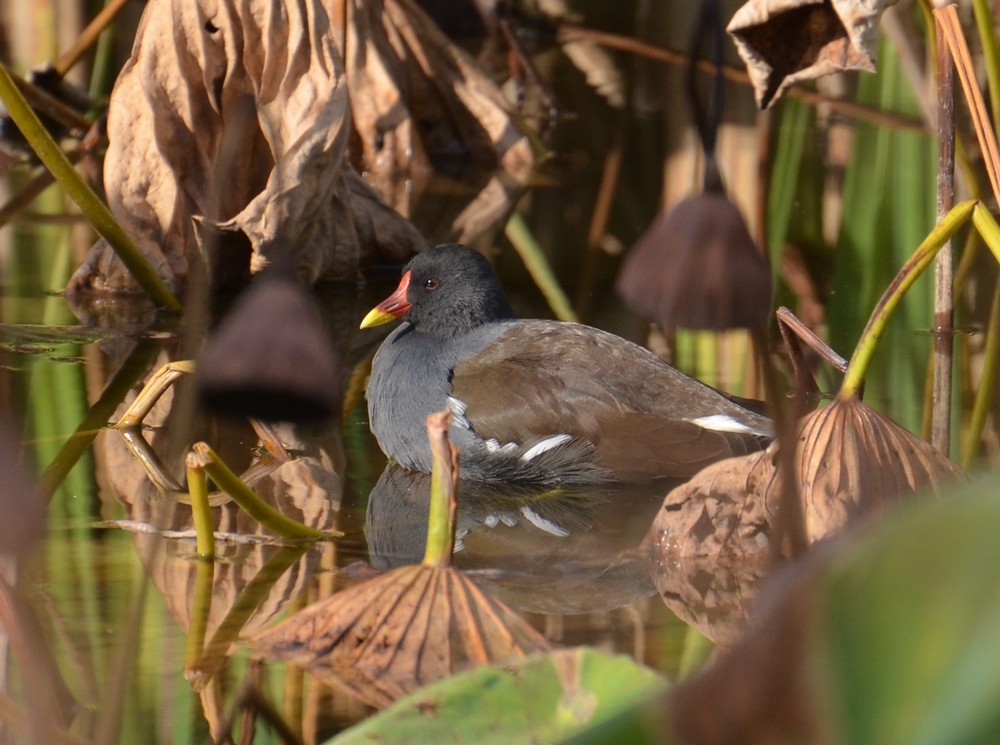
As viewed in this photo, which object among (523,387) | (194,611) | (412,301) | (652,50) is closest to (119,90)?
(412,301)

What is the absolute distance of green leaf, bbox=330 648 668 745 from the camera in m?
1.43

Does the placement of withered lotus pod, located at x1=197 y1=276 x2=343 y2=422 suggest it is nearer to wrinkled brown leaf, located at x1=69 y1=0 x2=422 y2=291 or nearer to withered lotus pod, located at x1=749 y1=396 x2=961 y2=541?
withered lotus pod, located at x1=749 y1=396 x2=961 y2=541

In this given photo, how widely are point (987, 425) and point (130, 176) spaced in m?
2.57

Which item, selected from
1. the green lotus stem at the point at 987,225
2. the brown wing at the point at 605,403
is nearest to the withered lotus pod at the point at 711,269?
the green lotus stem at the point at 987,225

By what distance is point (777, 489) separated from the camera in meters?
2.65

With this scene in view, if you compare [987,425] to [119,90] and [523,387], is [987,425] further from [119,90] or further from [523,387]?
[119,90]

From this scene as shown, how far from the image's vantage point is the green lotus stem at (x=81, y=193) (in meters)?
3.52

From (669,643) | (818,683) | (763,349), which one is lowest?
(669,643)

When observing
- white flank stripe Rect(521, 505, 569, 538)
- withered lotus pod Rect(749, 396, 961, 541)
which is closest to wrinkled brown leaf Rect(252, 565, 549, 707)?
withered lotus pod Rect(749, 396, 961, 541)

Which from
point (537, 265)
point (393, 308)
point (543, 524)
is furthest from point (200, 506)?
point (537, 265)

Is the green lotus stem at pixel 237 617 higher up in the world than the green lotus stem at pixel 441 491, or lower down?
lower down

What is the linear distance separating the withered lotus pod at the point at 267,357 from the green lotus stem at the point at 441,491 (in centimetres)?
63

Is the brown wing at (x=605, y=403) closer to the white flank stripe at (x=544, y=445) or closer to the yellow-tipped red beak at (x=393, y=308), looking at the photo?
the white flank stripe at (x=544, y=445)

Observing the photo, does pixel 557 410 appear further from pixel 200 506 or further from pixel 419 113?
pixel 419 113
